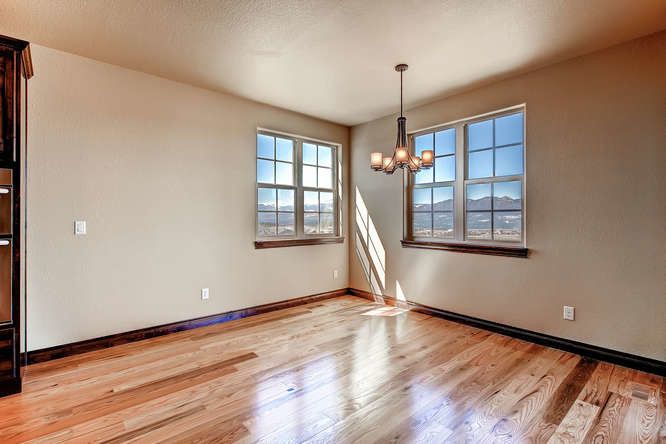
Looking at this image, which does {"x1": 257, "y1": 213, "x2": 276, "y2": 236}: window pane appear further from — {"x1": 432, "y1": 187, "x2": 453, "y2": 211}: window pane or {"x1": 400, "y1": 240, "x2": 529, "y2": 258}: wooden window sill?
{"x1": 432, "y1": 187, "x2": 453, "y2": 211}: window pane

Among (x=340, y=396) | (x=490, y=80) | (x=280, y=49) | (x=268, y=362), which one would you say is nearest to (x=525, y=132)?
(x=490, y=80)

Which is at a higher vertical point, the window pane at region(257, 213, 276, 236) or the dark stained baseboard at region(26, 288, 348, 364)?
the window pane at region(257, 213, 276, 236)

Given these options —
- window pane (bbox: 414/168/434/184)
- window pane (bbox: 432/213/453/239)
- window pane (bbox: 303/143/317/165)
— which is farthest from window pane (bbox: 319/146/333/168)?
window pane (bbox: 432/213/453/239)

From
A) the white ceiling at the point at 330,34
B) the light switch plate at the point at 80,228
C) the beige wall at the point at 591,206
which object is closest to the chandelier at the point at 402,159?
the white ceiling at the point at 330,34

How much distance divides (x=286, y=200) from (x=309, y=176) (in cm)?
54

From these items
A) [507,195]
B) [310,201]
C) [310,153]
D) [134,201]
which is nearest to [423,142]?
[507,195]

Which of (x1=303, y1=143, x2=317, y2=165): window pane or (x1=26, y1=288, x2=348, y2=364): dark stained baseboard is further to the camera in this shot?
(x1=303, y1=143, x2=317, y2=165): window pane

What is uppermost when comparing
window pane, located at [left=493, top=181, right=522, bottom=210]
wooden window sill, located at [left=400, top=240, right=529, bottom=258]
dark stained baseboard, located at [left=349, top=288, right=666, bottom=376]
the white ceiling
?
the white ceiling

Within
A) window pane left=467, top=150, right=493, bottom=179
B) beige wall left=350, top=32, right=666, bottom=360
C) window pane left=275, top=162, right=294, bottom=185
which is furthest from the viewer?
window pane left=275, top=162, right=294, bottom=185

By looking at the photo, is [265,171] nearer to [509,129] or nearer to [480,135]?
[480,135]

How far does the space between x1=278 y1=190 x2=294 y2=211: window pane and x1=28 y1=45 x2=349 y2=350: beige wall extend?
48 centimetres

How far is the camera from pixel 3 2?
7.23 feet

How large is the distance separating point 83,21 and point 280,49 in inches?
56.4

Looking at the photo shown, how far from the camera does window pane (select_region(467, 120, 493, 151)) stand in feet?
12.0
